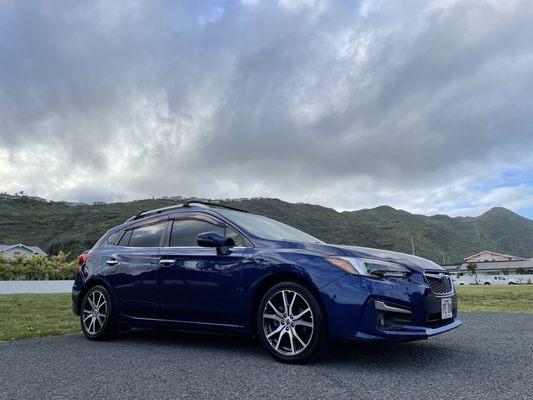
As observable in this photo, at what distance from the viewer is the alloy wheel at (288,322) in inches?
166

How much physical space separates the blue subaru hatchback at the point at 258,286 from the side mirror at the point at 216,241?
0.04 feet

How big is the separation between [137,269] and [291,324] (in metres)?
2.31

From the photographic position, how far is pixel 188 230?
5512mm

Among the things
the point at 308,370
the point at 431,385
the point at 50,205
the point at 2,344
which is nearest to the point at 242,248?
the point at 308,370

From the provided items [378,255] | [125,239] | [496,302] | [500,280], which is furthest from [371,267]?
[500,280]

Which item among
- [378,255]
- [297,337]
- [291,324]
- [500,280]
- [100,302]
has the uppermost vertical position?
[500,280]

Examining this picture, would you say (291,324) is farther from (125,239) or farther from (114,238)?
(114,238)

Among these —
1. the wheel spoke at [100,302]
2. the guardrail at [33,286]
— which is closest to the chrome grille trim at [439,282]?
the wheel spoke at [100,302]

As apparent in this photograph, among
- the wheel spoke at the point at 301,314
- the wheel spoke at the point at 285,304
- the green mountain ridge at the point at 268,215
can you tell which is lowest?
the wheel spoke at the point at 301,314

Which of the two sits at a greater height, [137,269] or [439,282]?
[137,269]

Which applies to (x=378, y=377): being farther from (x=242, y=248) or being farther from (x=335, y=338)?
(x=242, y=248)

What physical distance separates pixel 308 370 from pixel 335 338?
0.37 meters

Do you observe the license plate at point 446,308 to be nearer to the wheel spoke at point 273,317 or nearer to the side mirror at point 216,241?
the wheel spoke at point 273,317

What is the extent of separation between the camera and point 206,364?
423 centimetres
